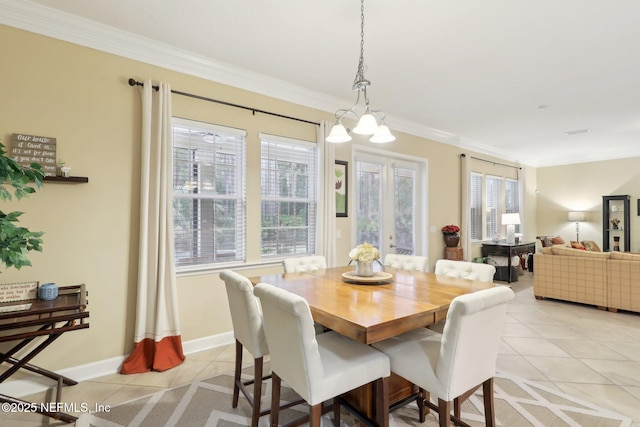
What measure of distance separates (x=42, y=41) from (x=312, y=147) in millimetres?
2561

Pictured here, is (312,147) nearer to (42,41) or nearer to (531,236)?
(42,41)

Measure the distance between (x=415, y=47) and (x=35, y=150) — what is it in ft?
10.3

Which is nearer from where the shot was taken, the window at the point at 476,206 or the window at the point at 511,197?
the window at the point at 476,206

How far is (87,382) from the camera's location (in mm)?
2504

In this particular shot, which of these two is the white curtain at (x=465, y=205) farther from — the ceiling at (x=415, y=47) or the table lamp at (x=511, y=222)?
the ceiling at (x=415, y=47)

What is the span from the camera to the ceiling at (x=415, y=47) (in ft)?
7.61

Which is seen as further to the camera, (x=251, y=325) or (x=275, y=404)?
(x=251, y=325)

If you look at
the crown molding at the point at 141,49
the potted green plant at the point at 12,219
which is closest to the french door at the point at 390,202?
the crown molding at the point at 141,49

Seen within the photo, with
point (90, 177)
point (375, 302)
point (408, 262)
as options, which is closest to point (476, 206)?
point (408, 262)

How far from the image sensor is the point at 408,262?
3.08 metres

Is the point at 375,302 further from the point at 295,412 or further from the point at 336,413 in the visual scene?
the point at 295,412

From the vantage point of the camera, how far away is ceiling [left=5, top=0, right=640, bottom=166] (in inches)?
91.4

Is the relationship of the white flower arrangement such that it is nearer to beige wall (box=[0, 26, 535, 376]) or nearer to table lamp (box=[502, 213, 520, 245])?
beige wall (box=[0, 26, 535, 376])

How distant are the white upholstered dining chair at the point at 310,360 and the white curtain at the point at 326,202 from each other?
2062 mm
